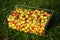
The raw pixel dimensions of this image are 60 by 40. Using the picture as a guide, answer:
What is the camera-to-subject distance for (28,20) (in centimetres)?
603

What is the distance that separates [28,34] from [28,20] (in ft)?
1.70

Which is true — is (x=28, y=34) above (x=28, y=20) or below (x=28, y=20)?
below

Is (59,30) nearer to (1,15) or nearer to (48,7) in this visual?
(48,7)

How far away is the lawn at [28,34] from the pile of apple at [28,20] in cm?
17

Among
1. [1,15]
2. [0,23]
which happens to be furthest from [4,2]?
[0,23]

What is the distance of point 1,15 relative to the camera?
22.0ft

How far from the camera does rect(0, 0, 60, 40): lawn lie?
5.72 metres

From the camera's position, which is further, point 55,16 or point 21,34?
point 55,16

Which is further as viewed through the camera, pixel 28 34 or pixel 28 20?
pixel 28 20

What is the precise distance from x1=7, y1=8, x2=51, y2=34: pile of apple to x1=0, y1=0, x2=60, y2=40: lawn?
170mm

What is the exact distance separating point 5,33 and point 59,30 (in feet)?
5.96

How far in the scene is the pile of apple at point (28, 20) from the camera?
226 inches

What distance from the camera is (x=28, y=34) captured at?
5785 mm

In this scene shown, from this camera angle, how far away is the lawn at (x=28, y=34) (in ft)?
18.8
